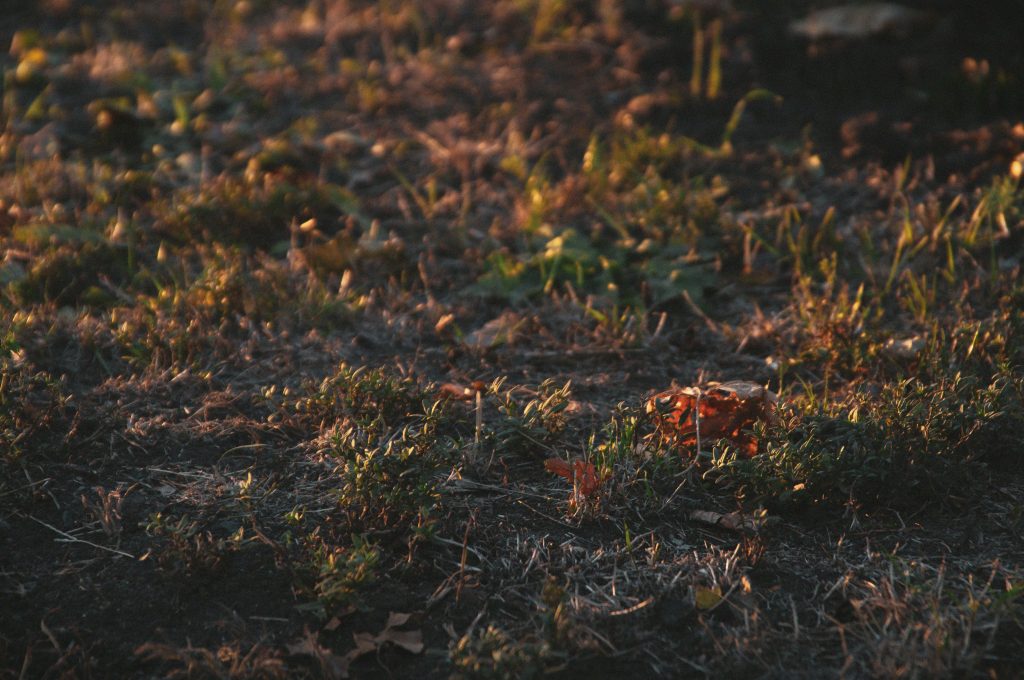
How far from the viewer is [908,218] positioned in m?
3.46

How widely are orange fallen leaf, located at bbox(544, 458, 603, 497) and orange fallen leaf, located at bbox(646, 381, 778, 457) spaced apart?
25 centimetres

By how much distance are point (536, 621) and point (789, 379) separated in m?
1.27

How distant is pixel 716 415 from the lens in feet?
8.16

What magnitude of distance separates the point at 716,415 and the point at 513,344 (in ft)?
2.60

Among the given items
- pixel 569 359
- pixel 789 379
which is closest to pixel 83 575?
pixel 569 359

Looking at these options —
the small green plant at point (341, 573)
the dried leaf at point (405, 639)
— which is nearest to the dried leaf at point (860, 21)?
the small green plant at point (341, 573)

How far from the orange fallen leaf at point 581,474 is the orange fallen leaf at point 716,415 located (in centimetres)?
25

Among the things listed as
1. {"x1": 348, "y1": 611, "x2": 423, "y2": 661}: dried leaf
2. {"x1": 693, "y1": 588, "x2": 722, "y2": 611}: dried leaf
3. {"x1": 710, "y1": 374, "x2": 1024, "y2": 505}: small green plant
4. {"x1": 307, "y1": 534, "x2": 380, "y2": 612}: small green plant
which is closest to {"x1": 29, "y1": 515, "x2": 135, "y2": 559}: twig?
{"x1": 307, "y1": 534, "x2": 380, "y2": 612}: small green plant

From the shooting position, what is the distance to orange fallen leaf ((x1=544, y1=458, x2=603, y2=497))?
89.7 inches

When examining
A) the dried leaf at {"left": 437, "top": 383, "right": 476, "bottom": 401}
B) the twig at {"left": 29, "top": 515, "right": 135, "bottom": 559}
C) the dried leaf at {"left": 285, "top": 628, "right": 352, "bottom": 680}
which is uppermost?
the twig at {"left": 29, "top": 515, "right": 135, "bottom": 559}

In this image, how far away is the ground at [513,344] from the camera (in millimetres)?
1997

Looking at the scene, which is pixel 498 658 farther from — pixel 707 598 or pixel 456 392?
pixel 456 392

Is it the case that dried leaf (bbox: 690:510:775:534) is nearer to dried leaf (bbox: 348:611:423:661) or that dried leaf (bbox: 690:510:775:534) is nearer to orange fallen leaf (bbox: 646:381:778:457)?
orange fallen leaf (bbox: 646:381:778:457)

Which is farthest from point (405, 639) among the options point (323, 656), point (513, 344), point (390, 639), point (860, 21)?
point (860, 21)
